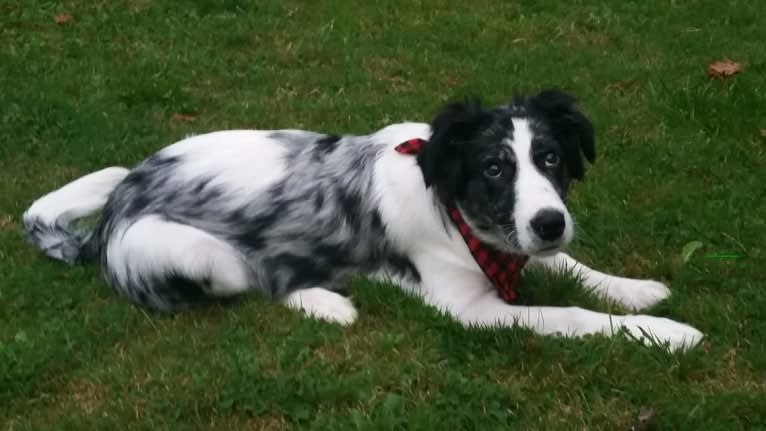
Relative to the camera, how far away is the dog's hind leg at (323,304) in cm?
494

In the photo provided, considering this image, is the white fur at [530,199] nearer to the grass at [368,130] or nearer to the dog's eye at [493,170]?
the dog's eye at [493,170]

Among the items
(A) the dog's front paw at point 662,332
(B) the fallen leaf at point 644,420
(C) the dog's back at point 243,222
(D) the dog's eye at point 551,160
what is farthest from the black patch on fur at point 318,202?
(B) the fallen leaf at point 644,420

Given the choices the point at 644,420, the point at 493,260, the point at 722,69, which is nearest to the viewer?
the point at 644,420

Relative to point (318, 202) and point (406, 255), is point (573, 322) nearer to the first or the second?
point (406, 255)

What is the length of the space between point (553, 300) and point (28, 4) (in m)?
7.27

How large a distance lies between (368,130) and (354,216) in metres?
2.50

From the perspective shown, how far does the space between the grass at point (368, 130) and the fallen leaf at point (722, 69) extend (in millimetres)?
126

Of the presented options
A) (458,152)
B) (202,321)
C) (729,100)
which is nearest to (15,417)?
(202,321)

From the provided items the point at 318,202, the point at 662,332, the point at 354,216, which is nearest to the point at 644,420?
the point at 662,332

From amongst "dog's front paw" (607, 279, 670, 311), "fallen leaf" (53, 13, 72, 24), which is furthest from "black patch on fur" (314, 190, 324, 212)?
"fallen leaf" (53, 13, 72, 24)

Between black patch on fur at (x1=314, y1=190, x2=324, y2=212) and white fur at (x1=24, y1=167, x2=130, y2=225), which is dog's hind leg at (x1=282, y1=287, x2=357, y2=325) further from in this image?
white fur at (x1=24, y1=167, x2=130, y2=225)

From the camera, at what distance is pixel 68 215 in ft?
18.7

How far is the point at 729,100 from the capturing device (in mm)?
7555

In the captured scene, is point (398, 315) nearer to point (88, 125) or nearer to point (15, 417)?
point (15, 417)
